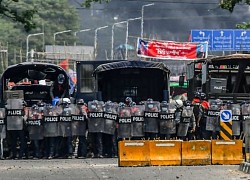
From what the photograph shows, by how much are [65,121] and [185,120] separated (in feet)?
12.3

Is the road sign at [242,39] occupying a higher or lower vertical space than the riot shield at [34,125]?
higher

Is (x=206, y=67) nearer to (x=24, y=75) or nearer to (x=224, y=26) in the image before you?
(x=24, y=75)

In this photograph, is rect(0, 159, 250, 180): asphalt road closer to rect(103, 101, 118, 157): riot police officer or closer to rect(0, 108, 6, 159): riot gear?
rect(0, 108, 6, 159): riot gear

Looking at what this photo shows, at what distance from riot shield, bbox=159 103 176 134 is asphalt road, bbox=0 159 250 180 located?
232 cm

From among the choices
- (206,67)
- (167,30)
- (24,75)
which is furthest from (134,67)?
(167,30)

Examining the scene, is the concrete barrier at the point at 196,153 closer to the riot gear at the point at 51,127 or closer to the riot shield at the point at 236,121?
the riot shield at the point at 236,121

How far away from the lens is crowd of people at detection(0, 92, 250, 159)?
22.9m

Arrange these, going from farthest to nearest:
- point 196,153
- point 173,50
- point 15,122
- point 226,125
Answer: point 173,50 → point 15,122 → point 226,125 → point 196,153

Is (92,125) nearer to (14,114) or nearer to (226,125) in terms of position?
(14,114)

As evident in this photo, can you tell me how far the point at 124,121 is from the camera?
2306 cm

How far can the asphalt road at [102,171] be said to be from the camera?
17672 mm

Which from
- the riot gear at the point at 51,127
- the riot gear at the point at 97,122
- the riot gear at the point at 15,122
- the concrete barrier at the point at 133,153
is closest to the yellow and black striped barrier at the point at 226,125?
the concrete barrier at the point at 133,153

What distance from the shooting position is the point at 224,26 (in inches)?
4508

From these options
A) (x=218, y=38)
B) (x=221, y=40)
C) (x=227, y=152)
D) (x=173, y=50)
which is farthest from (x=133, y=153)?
(x=221, y=40)
